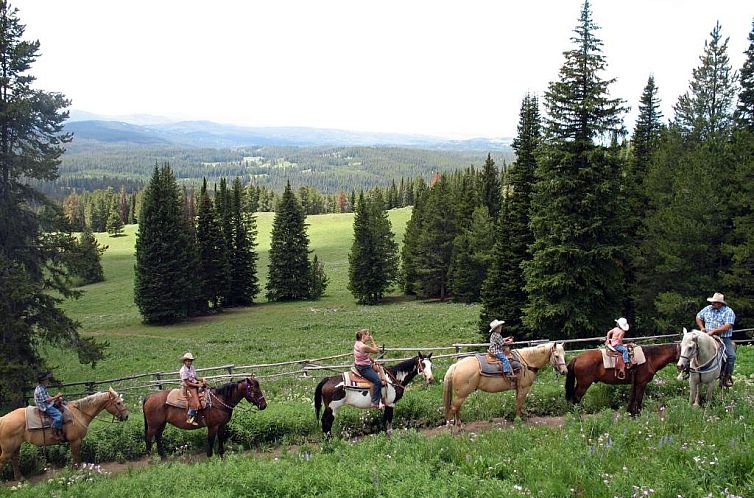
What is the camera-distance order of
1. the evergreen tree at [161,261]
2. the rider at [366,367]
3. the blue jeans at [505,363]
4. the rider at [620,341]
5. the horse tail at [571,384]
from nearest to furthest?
the rider at [366,367], the rider at [620,341], the blue jeans at [505,363], the horse tail at [571,384], the evergreen tree at [161,261]

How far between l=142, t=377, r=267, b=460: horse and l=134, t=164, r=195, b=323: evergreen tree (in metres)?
43.9

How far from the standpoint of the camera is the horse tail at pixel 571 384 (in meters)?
14.4

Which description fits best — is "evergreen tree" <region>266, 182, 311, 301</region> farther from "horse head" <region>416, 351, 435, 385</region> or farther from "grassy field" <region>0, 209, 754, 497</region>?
"horse head" <region>416, 351, 435, 385</region>

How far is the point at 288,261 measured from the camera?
222 ft

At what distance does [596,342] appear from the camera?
24.9 metres

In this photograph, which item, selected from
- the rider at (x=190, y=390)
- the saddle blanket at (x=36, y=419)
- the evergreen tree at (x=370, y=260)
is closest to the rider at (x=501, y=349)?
the rider at (x=190, y=390)

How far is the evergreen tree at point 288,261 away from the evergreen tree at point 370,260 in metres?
6.87

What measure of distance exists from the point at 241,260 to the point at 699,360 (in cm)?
5819

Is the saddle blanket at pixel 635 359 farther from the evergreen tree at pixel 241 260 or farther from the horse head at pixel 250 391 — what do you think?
the evergreen tree at pixel 241 260

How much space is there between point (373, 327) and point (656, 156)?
82.0 feet

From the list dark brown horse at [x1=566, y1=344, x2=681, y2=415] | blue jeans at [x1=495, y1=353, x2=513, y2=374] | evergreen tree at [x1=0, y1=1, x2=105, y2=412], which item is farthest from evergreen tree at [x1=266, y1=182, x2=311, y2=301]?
dark brown horse at [x1=566, y1=344, x2=681, y2=415]

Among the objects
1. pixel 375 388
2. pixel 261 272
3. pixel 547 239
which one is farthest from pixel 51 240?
pixel 261 272

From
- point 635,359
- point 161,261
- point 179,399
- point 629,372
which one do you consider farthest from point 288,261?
point 635,359

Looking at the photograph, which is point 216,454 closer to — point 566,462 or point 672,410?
point 566,462
